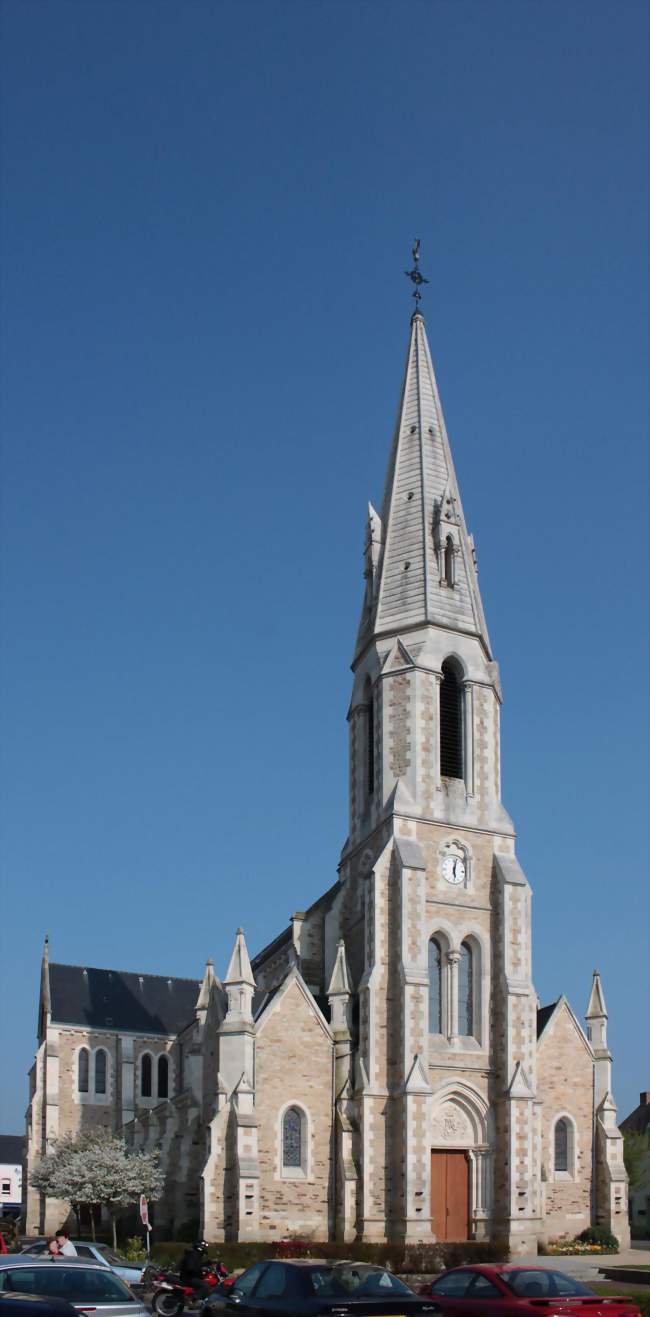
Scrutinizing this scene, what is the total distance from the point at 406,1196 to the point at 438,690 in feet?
51.3

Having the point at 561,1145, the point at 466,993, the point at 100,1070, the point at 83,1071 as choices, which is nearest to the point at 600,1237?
the point at 561,1145

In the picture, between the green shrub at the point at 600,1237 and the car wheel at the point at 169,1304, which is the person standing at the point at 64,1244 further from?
the green shrub at the point at 600,1237

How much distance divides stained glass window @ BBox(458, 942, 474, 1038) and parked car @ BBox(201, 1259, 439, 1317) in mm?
26234

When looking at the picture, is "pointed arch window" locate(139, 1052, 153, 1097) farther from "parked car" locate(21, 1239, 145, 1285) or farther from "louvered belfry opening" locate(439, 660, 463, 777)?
"parked car" locate(21, 1239, 145, 1285)

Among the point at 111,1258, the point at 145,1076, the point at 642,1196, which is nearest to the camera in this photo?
the point at 111,1258

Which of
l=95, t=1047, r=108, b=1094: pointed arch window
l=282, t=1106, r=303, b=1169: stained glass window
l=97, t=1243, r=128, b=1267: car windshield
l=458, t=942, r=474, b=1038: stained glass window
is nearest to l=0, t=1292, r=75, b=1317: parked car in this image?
l=97, t=1243, r=128, b=1267: car windshield

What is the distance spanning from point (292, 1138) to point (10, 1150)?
73.4 metres

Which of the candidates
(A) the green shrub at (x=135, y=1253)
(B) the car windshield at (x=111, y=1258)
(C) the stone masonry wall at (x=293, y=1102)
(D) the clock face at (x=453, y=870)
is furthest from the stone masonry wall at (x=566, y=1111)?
(B) the car windshield at (x=111, y=1258)

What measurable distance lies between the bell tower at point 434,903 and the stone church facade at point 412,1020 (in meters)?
0.07

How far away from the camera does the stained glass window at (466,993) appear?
142ft

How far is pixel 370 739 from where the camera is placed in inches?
1882

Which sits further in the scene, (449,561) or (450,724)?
(449,561)

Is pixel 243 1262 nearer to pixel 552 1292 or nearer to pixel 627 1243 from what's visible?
pixel 627 1243

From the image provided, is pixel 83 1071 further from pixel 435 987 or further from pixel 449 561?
pixel 449 561
